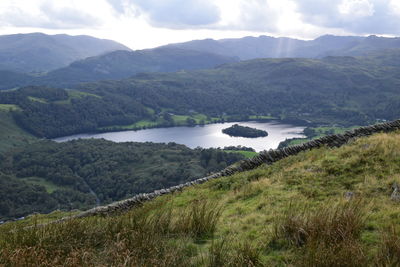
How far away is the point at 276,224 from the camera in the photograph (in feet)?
21.1

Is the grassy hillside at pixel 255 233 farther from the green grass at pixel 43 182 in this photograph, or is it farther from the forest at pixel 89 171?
the green grass at pixel 43 182

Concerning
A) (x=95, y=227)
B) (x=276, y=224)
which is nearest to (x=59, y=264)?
(x=95, y=227)

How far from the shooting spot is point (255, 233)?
694 cm

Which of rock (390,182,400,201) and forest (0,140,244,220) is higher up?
rock (390,182,400,201)

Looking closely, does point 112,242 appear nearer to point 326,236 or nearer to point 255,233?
point 255,233

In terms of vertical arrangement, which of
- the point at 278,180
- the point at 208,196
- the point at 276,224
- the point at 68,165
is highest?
the point at 276,224

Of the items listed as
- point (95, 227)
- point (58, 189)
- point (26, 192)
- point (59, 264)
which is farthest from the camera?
point (58, 189)

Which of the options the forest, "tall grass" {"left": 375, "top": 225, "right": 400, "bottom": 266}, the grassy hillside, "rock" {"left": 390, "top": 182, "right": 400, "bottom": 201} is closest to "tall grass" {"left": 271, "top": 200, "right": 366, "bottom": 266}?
the grassy hillside

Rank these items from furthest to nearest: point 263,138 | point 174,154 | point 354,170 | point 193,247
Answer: point 263,138 → point 174,154 → point 354,170 → point 193,247

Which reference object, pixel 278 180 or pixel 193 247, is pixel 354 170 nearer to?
pixel 278 180

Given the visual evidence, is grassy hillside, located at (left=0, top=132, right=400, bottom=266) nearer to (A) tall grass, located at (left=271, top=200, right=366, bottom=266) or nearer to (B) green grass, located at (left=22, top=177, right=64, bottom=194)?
(A) tall grass, located at (left=271, top=200, right=366, bottom=266)

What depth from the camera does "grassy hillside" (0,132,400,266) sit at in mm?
4934

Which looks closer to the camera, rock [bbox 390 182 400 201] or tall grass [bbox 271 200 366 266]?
tall grass [bbox 271 200 366 266]

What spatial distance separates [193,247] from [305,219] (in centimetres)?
209
